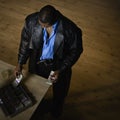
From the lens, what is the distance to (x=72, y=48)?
92.1 inches

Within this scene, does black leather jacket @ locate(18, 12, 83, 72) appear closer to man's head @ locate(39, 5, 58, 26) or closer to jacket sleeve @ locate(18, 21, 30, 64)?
jacket sleeve @ locate(18, 21, 30, 64)

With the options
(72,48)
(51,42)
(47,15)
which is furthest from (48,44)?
(47,15)

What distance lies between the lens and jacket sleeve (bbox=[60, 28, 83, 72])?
2.28 m

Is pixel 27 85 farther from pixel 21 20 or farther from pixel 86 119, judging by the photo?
pixel 21 20

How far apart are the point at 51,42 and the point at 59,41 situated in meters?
0.08

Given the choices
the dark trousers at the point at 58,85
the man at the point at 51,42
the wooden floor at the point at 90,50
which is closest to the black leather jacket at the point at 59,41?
the man at the point at 51,42

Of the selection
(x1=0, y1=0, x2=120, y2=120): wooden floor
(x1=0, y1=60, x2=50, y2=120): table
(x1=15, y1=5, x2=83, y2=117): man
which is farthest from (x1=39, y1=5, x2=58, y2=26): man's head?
(x1=0, y1=0, x2=120, y2=120): wooden floor

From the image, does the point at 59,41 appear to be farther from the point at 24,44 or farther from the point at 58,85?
the point at 58,85

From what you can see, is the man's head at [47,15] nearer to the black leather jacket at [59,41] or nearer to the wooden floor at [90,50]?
the black leather jacket at [59,41]

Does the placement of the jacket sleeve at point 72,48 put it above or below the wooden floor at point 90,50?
above

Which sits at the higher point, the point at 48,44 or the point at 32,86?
the point at 48,44

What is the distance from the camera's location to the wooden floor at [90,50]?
132 inches

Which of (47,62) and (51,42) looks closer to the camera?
(51,42)

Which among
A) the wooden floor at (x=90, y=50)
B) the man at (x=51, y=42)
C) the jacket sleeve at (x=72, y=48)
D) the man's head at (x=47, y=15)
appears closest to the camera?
the man's head at (x=47, y=15)
